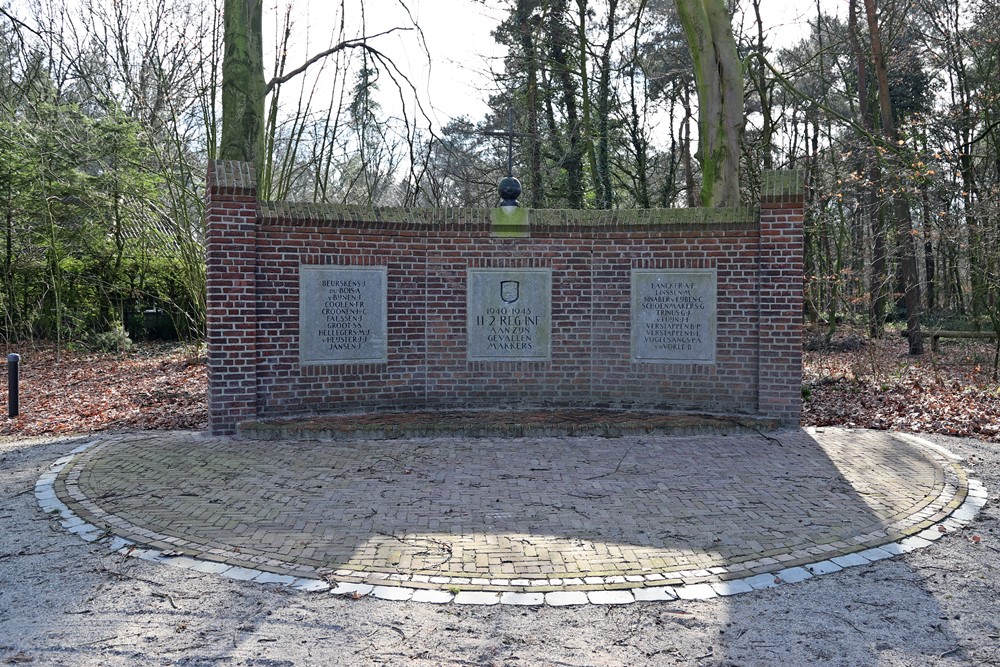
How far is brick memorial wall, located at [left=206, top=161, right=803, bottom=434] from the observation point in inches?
317

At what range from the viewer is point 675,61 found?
19.8m

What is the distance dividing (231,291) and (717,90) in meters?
7.93

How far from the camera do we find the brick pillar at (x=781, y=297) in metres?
8.28

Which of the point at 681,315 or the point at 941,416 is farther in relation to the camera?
the point at 941,416

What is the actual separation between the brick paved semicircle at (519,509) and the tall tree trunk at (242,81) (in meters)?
4.78

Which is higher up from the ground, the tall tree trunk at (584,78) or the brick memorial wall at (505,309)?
the tall tree trunk at (584,78)

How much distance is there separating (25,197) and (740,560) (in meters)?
16.6

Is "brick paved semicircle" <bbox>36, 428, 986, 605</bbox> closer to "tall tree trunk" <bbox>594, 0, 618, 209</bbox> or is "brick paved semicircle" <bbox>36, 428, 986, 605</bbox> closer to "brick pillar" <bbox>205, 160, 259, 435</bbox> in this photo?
"brick pillar" <bbox>205, 160, 259, 435</bbox>

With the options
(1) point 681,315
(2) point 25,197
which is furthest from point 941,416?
(2) point 25,197

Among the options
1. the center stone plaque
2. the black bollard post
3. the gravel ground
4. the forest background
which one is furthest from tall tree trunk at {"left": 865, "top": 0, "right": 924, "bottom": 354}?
the black bollard post

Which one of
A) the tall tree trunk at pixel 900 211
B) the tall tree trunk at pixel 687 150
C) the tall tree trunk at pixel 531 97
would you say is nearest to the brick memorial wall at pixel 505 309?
the tall tree trunk at pixel 900 211

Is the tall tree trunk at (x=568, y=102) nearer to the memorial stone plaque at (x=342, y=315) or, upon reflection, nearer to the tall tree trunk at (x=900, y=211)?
the tall tree trunk at (x=900, y=211)

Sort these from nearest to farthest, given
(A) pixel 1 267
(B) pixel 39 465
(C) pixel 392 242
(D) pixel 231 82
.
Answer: (B) pixel 39 465
(C) pixel 392 242
(D) pixel 231 82
(A) pixel 1 267

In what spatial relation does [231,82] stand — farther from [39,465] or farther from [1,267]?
[1,267]
